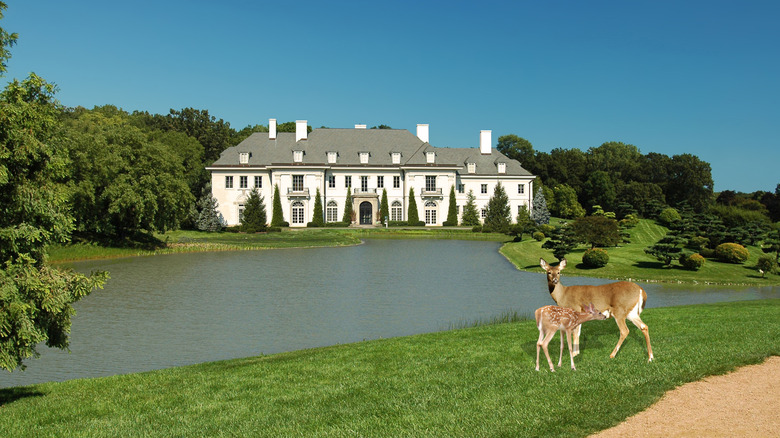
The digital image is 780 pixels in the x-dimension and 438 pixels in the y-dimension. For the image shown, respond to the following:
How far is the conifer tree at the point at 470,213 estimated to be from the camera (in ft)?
205

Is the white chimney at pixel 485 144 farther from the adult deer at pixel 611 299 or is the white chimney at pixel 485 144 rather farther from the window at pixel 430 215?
the adult deer at pixel 611 299

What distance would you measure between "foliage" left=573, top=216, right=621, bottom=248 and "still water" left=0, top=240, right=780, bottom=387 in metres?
4.69

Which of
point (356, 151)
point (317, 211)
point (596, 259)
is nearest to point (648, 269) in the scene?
point (596, 259)

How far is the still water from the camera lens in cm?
1304

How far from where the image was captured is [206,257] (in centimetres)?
3469

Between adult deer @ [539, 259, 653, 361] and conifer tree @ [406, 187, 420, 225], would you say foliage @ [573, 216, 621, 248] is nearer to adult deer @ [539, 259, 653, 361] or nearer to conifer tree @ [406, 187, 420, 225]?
adult deer @ [539, 259, 653, 361]

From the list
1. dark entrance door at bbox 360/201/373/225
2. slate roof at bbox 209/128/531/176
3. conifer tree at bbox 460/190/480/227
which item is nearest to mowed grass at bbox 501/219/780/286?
conifer tree at bbox 460/190/480/227

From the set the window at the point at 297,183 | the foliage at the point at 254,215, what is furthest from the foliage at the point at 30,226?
the window at the point at 297,183

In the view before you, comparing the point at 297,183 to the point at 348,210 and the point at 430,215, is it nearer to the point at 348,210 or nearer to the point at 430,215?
the point at 348,210

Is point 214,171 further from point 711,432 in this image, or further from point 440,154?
point 711,432

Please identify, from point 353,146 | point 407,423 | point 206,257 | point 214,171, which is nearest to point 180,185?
point 206,257

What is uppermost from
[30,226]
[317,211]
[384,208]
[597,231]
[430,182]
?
[430,182]

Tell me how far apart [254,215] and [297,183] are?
6.04m

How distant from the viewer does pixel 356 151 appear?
208ft
